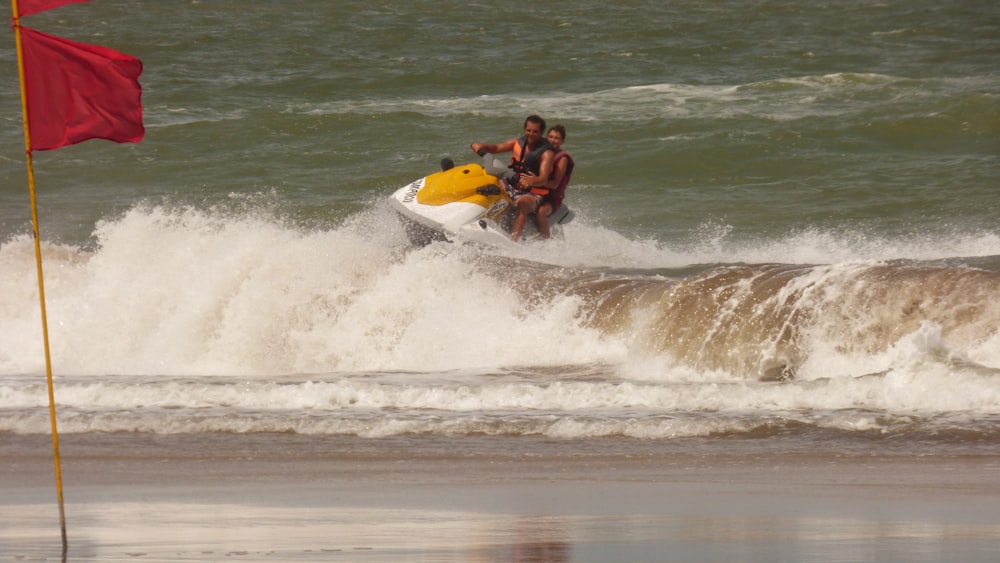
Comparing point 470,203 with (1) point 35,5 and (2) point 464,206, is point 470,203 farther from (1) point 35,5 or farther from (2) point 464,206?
(1) point 35,5

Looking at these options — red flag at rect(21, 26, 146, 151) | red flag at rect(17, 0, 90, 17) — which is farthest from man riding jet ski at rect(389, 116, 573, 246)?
red flag at rect(17, 0, 90, 17)

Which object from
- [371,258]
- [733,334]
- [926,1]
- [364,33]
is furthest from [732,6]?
[733,334]

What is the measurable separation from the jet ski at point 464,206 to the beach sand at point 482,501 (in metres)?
4.53

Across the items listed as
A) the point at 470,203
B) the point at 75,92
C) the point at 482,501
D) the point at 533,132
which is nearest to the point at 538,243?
the point at 470,203

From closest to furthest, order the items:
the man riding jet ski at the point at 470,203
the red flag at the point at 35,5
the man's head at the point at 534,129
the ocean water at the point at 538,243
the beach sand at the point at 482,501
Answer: the beach sand at the point at 482,501 < the red flag at the point at 35,5 < the ocean water at the point at 538,243 < the man's head at the point at 534,129 < the man riding jet ski at the point at 470,203

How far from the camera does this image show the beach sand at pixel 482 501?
5805mm

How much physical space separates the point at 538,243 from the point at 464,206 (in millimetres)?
836

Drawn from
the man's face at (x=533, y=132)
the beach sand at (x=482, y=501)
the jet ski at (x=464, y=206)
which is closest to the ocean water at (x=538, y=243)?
the jet ski at (x=464, y=206)

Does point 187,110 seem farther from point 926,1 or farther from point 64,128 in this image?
point 64,128

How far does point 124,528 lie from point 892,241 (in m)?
12.9

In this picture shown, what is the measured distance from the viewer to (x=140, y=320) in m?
13.0

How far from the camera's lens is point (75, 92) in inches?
255

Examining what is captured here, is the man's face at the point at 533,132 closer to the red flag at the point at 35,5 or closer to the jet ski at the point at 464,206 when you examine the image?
the jet ski at the point at 464,206

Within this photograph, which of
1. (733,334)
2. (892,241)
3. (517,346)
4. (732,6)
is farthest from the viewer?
(732,6)
